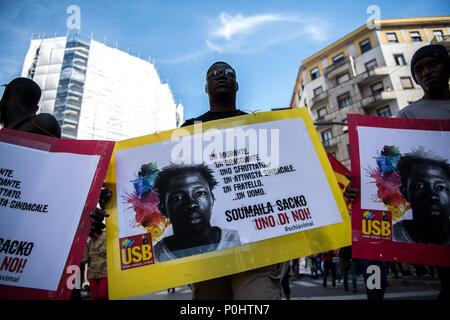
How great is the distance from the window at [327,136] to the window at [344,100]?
276 cm

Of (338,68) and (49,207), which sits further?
(338,68)

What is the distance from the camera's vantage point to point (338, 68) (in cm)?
2698

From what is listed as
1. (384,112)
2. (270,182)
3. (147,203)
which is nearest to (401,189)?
(270,182)

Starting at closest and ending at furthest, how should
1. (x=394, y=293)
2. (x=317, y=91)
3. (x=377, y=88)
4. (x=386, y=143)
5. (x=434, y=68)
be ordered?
(x=386, y=143), (x=434, y=68), (x=394, y=293), (x=377, y=88), (x=317, y=91)

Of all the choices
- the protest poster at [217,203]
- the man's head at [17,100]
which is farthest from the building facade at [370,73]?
the man's head at [17,100]

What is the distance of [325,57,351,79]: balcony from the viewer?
26453 millimetres

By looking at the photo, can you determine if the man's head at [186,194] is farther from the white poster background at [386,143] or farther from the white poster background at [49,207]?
the white poster background at [386,143]

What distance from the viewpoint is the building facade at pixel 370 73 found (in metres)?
23.7

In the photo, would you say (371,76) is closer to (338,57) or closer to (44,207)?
(338,57)

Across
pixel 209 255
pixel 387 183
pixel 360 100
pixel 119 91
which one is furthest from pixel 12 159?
pixel 119 91

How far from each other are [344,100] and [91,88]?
28.9 m

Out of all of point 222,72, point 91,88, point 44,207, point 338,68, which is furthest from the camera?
point 91,88

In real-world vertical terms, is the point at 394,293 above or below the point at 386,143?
below

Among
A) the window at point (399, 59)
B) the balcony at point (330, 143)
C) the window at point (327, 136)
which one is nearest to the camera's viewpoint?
the window at point (399, 59)
